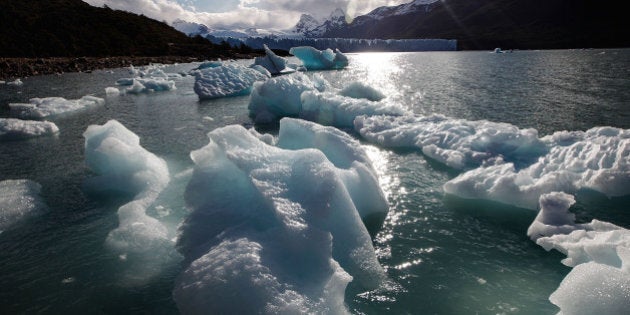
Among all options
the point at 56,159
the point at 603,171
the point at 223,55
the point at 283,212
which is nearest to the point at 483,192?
the point at 603,171

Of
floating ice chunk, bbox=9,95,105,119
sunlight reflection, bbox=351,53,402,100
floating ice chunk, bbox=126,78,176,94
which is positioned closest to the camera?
floating ice chunk, bbox=9,95,105,119

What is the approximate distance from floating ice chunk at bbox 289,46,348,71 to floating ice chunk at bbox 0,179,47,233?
94.7 ft

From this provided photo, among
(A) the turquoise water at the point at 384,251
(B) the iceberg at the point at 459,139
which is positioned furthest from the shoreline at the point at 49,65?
(B) the iceberg at the point at 459,139

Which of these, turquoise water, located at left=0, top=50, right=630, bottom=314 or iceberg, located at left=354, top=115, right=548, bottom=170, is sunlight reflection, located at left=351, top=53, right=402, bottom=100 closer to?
iceberg, located at left=354, top=115, right=548, bottom=170

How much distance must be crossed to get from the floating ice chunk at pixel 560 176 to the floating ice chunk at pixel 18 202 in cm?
669

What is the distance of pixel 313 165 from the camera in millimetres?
Result: 4117

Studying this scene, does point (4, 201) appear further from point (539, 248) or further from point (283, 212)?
point (539, 248)

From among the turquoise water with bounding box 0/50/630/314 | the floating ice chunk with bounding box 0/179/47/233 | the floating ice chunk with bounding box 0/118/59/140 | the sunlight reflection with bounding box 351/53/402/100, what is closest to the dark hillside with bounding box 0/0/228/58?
the sunlight reflection with bounding box 351/53/402/100

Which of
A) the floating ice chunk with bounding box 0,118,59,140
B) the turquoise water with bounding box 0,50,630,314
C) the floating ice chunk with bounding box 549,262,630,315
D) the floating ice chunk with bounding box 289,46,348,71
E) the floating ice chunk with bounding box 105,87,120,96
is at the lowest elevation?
the turquoise water with bounding box 0,50,630,314

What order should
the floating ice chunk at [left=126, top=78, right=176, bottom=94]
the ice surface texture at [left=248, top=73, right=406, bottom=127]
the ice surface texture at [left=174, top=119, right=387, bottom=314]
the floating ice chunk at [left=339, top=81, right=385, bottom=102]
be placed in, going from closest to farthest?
the ice surface texture at [left=174, top=119, right=387, bottom=314] → the ice surface texture at [left=248, top=73, right=406, bottom=127] → the floating ice chunk at [left=339, top=81, right=385, bottom=102] → the floating ice chunk at [left=126, top=78, right=176, bottom=94]

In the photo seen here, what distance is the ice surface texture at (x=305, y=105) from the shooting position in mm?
11594

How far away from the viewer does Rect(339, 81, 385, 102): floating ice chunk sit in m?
15.2

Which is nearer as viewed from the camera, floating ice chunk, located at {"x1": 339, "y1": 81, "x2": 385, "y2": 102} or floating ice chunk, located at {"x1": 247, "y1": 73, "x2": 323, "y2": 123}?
floating ice chunk, located at {"x1": 247, "y1": 73, "x2": 323, "y2": 123}

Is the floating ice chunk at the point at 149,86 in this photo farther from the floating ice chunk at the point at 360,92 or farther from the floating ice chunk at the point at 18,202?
the floating ice chunk at the point at 18,202
